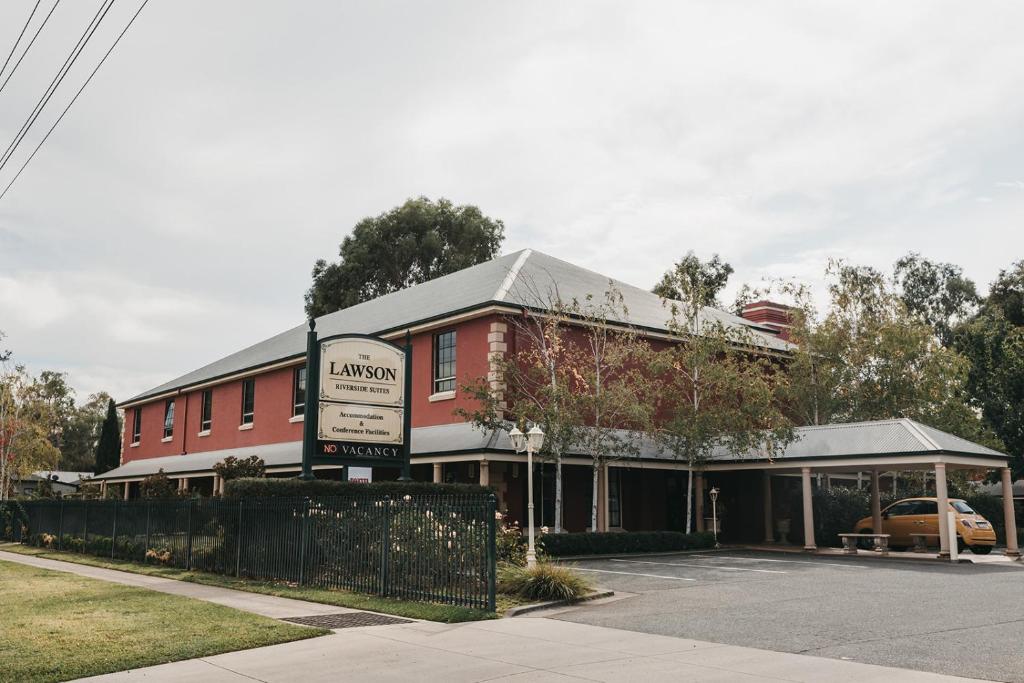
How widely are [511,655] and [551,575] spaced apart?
499 cm

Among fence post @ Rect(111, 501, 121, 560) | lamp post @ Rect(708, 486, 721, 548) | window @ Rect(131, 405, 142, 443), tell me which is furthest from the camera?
window @ Rect(131, 405, 142, 443)

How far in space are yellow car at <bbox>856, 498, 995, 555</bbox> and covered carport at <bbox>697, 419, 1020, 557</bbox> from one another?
0.45 meters

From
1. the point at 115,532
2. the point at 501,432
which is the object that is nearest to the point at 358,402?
the point at 501,432

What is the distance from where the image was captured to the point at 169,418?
43.3 meters

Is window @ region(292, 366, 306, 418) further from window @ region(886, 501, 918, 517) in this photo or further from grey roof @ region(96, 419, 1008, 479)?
window @ region(886, 501, 918, 517)

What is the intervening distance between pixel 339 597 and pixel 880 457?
15.8m

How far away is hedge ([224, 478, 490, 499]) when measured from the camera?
17.3 m

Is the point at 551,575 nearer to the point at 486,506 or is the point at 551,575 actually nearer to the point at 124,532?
the point at 486,506

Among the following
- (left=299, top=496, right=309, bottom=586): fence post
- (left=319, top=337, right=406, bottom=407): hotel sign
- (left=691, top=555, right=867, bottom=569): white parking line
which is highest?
(left=319, top=337, right=406, bottom=407): hotel sign

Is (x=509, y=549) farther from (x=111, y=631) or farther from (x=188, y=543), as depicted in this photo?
(x=111, y=631)

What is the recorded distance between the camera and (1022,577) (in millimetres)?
18125

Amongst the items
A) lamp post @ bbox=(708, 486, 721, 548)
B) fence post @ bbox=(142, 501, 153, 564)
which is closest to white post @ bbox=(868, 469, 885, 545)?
lamp post @ bbox=(708, 486, 721, 548)

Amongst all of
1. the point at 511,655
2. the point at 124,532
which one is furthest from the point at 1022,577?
the point at 124,532

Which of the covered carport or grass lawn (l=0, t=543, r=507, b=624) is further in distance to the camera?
the covered carport
